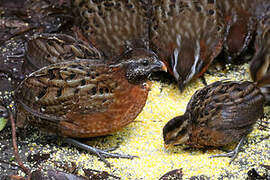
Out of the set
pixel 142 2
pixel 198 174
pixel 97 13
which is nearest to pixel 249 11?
pixel 142 2

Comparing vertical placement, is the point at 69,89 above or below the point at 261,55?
above

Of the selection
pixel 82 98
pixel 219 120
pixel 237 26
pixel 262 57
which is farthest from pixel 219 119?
pixel 237 26

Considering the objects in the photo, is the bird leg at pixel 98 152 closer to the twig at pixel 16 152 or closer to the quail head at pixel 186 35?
the twig at pixel 16 152

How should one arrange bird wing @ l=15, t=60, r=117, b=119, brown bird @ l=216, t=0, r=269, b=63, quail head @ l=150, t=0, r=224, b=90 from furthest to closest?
brown bird @ l=216, t=0, r=269, b=63 < quail head @ l=150, t=0, r=224, b=90 < bird wing @ l=15, t=60, r=117, b=119

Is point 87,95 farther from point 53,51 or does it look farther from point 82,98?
point 53,51

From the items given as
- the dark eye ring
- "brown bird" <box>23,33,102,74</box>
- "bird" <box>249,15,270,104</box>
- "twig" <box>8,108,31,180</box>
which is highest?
Result: the dark eye ring

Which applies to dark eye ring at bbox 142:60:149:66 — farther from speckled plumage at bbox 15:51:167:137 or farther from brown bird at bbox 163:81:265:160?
brown bird at bbox 163:81:265:160

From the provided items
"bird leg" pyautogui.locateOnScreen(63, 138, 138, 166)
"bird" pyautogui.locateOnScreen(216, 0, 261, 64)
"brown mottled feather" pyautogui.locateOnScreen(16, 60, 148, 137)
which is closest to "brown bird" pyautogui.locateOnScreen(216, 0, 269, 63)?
"bird" pyautogui.locateOnScreen(216, 0, 261, 64)
